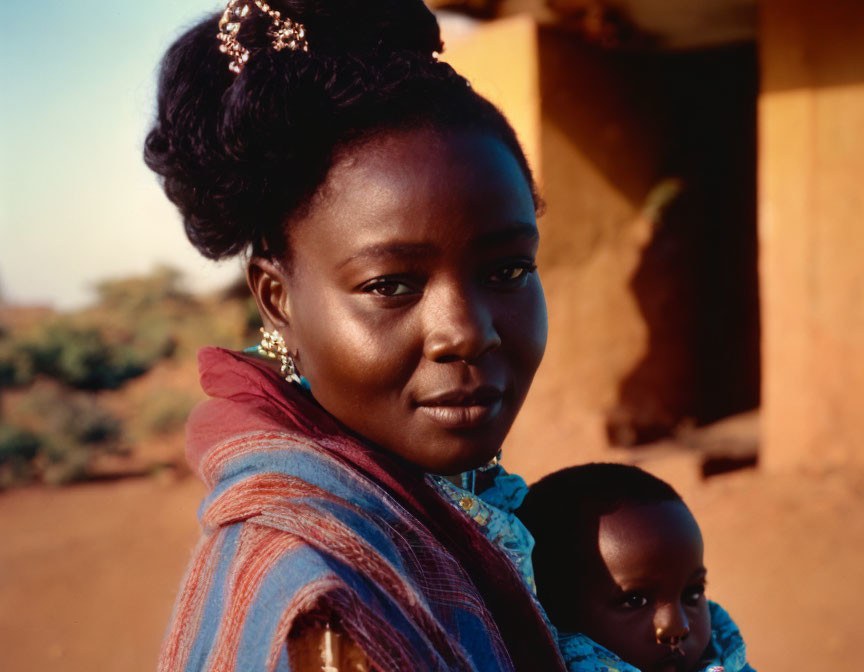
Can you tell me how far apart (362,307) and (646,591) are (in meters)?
0.96

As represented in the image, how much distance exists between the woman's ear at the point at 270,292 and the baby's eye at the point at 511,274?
34 centimetres

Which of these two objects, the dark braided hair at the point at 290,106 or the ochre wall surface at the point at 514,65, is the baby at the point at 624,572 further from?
the ochre wall surface at the point at 514,65

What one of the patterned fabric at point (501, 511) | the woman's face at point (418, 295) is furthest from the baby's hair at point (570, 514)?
the woman's face at point (418, 295)

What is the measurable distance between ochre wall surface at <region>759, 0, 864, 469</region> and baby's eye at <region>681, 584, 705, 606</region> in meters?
4.05

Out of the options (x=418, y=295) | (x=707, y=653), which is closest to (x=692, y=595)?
(x=707, y=653)

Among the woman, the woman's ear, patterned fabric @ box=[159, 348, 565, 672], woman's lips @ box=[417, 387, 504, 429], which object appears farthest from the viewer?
the woman's ear

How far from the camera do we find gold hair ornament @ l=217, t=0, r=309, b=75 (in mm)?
1289

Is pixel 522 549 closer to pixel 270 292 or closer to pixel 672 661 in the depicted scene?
pixel 672 661

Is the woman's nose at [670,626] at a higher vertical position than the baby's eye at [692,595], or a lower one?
lower

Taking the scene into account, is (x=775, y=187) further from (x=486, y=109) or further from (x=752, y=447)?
(x=486, y=109)

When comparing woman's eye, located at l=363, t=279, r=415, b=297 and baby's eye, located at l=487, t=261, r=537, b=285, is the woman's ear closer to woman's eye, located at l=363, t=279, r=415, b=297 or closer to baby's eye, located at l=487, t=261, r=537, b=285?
woman's eye, located at l=363, t=279, r=415, b=297

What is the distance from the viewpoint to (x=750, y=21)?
6.17 metres

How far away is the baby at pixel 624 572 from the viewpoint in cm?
169

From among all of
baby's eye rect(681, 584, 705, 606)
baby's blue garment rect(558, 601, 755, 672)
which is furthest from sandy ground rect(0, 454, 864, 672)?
baby's eye rect(681, 584, 705, 606)
